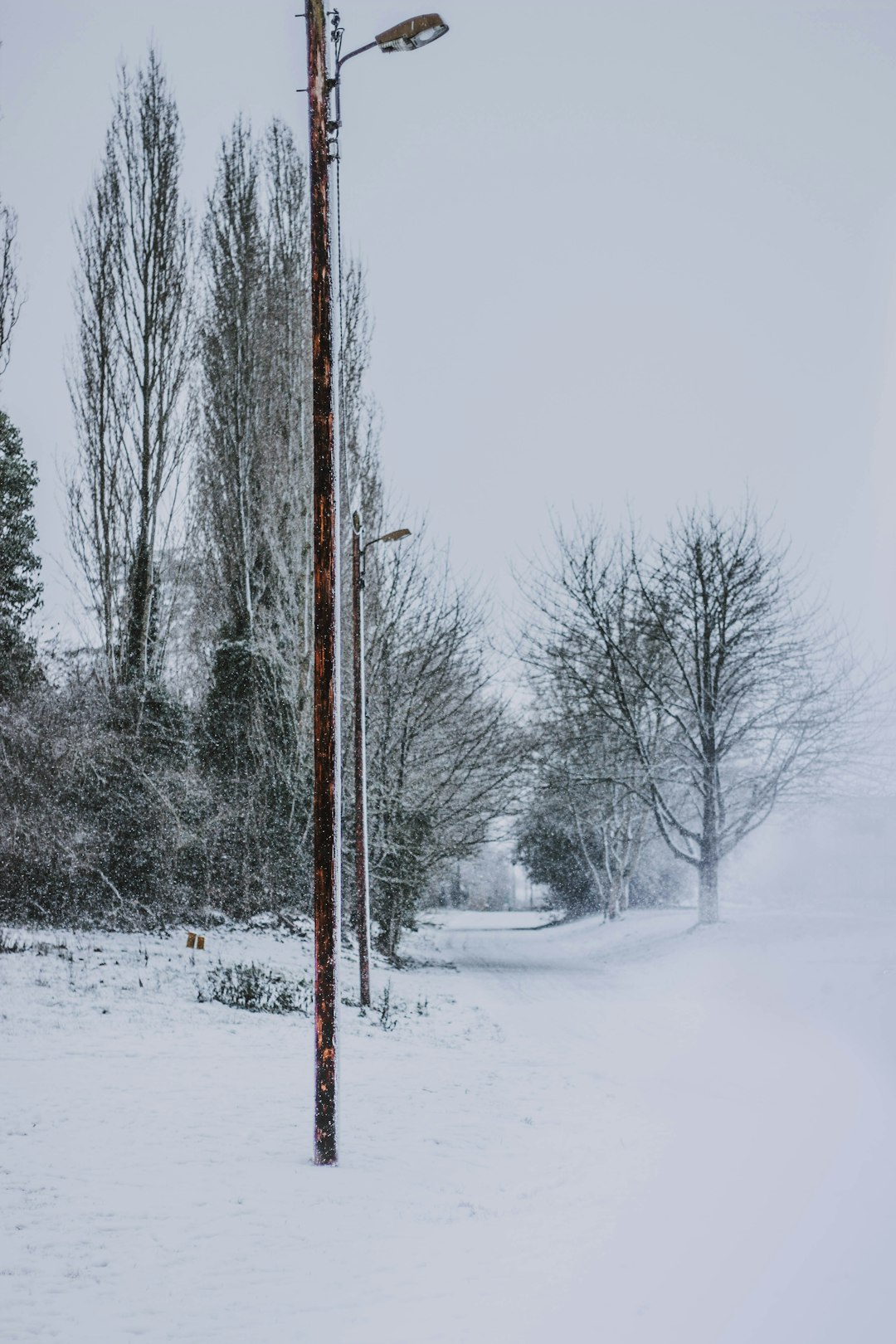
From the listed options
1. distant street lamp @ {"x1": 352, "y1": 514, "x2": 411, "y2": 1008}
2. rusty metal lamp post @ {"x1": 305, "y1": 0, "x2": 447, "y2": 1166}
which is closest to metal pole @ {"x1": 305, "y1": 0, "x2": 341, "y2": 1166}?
rusty metal lamp post @ {"x1": 305, "y1": 0, "x2": 447, "y2": 1166}

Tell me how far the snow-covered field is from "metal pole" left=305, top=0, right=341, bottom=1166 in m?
0.66

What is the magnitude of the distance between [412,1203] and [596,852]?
1180 inches

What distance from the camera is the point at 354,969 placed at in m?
18.1

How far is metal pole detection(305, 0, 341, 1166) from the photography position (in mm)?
6301

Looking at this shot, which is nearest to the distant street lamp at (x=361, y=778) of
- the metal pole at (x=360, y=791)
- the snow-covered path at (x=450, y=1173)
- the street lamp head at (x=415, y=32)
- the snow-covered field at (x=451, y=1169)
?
the metal pole at (x=360, y=791)

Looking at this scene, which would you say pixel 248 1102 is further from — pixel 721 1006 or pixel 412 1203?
pixel 721 1006

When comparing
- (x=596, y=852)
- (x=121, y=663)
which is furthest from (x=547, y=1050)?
(x=596, y=852)

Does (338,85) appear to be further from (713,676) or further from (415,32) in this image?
(713,676)

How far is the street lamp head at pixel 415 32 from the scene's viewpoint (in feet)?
20.5

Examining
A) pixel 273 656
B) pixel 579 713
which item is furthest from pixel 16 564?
pixel 579 713

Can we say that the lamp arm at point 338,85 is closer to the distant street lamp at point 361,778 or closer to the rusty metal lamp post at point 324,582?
the rusty metal lamp post at point 324,582

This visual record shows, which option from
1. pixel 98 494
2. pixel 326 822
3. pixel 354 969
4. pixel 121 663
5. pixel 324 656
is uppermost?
pixel 98 494

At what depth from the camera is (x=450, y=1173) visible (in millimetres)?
6527

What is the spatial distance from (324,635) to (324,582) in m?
0.36
